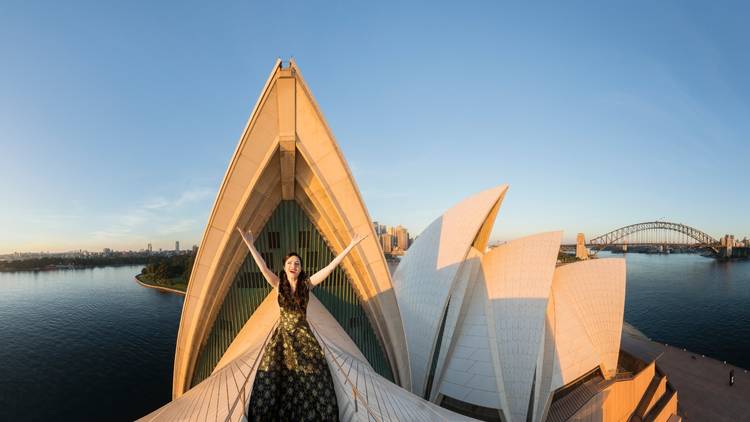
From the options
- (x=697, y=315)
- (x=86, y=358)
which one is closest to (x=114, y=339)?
(x=86, y=358)

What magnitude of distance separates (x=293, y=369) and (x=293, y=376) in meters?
0.10

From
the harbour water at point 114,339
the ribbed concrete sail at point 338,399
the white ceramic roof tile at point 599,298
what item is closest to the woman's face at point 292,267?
the ribbed concrete sail at point 338,399

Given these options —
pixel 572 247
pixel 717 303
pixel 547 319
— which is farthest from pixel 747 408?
pixel 572 247

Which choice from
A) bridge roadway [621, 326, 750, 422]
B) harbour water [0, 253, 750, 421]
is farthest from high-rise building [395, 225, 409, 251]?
bridge roadway [621, 326, 750, 422]

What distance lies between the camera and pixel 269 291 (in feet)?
33.4

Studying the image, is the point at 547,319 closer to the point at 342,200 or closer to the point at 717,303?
the point at 342,200

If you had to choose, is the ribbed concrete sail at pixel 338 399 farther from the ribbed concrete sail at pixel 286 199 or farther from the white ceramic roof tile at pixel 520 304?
the white ceramic roof tile at pixel 520 304

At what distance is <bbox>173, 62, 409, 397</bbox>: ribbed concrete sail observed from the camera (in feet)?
26.1

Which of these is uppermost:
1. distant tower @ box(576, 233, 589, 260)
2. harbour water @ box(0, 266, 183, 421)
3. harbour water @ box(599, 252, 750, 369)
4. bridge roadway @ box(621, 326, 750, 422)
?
distant tower @ box(576, 233, 589, 260)

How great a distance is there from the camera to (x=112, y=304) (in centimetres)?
4762

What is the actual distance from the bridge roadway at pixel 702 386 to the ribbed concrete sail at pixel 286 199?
18805 millimetres

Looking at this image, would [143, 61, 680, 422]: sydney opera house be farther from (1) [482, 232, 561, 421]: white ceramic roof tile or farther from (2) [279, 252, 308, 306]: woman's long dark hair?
(2) [279, 252, 308, 306]: woman's long dark hair

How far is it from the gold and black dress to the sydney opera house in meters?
0.23

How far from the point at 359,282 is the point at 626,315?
48048 mm
